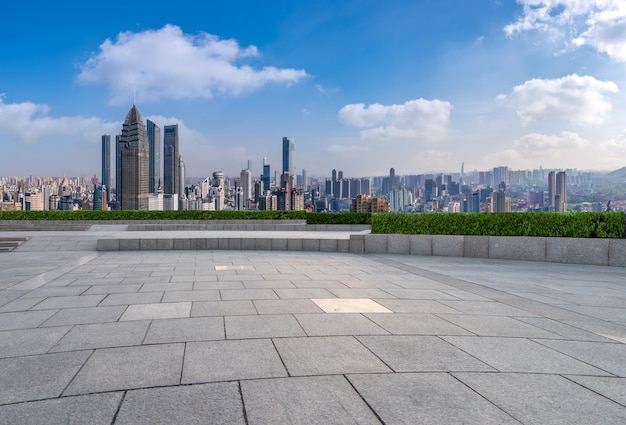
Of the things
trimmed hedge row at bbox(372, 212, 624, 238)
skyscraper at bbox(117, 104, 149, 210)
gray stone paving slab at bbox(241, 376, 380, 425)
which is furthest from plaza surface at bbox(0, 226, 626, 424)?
skyscraper at bbox(117, 104, 149, 210)

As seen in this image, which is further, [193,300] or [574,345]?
[193,300]

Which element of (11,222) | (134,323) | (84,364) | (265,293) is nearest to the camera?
(84,364)

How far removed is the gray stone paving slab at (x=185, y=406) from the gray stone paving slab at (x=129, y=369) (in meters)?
0.19

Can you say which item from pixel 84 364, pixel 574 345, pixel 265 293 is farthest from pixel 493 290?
pixel 84 364

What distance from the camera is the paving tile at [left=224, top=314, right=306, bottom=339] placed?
4.65m

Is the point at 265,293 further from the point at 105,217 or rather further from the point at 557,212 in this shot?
the point at 105,217

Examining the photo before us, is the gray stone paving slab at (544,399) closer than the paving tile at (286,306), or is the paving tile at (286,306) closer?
the gray stone paving slab at (544,399)

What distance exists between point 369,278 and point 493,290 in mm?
2440

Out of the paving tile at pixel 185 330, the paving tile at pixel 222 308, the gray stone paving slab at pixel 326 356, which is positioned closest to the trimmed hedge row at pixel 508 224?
the paving tile at pixel 222 308

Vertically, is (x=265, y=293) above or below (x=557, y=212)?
below

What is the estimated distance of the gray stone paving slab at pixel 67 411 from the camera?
9.13 feet

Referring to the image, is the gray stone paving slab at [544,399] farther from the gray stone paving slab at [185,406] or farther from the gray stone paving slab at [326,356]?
the gray stone paving slab at [185,406]

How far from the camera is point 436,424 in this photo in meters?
2.76

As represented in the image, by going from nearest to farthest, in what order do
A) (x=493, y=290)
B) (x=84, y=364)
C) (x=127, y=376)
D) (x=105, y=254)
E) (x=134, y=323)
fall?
(x=127, y=376) → (x=84, y=364) → (x=134, y=323) → (x=493, y=290) → (x=105, y=254)
